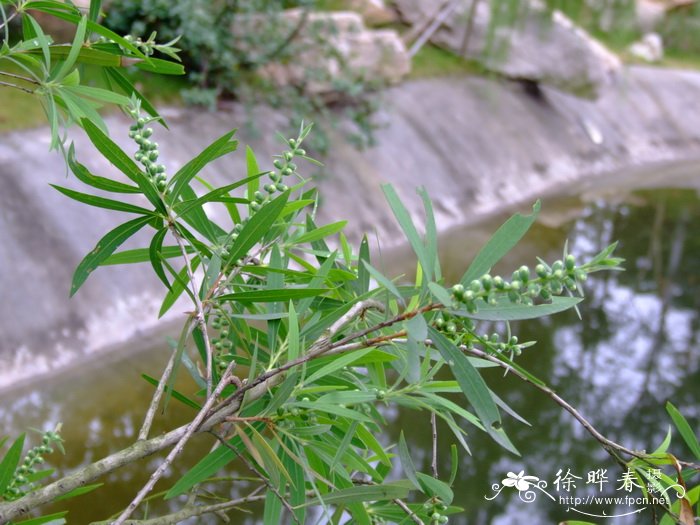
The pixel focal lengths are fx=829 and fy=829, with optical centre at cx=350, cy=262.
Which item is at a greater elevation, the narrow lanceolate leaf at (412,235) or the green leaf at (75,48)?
the green leaf at (75,48)

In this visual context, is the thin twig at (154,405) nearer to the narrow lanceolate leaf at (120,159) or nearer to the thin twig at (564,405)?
the narrow lanceolate leaf at (120,159)

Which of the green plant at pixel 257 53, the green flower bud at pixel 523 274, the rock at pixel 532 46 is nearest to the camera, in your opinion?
the green flower bud at pixel 523 274

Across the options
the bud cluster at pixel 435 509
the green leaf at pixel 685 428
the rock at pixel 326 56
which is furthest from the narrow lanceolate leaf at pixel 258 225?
the rock at pixel 326 56

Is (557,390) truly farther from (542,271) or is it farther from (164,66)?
(542,271)

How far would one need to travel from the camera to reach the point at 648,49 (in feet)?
38.8

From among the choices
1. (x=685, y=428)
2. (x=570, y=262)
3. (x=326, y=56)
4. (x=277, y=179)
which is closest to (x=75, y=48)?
(x=277, y=179)

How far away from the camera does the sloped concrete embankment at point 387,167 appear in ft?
13.3

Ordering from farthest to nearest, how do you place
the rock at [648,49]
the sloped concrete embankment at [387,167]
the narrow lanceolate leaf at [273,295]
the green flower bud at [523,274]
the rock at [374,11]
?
the rock at [648,49] → the rock at [374,11] → the sloped concrete embankment at [387,167] → the narrow lanceolate leaf at [273,295] → the green flower bud at [523,274]

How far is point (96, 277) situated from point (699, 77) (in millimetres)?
9415

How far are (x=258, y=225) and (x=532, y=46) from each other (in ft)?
28.9

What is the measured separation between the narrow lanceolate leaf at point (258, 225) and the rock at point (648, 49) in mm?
11719

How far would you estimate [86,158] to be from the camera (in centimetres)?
467

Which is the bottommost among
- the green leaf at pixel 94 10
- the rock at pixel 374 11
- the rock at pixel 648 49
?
the rock at pixel 648 49

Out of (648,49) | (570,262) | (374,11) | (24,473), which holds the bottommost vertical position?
(648,49)
